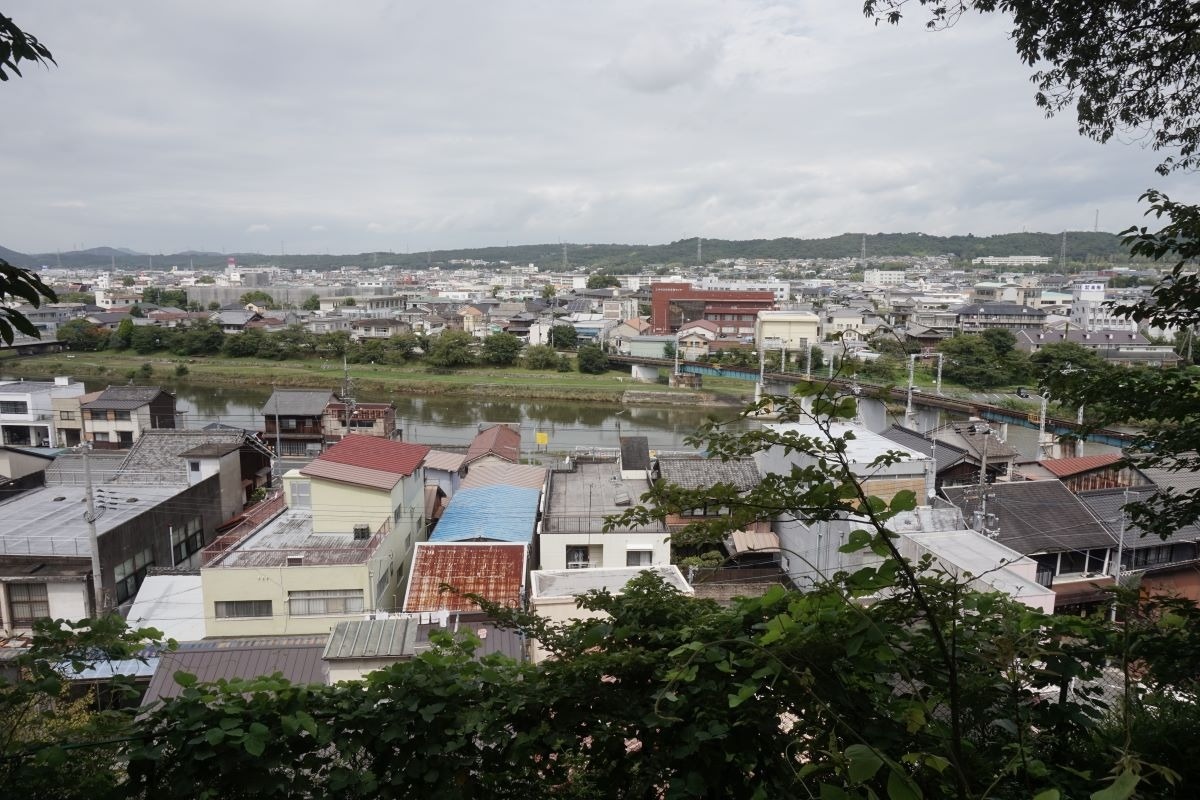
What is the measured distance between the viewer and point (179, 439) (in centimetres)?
1223

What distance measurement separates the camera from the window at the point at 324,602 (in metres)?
6.87

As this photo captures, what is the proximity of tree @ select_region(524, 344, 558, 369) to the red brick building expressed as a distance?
9898 millimetres

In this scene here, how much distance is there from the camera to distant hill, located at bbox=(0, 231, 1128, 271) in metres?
91.7

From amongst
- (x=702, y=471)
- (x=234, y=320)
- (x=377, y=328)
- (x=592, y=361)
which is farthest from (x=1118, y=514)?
(x=234, y=320)

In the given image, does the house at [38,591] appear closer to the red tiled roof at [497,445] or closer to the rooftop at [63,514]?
the rooftop at [63,514]

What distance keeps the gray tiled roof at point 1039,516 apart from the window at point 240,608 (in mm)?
8114

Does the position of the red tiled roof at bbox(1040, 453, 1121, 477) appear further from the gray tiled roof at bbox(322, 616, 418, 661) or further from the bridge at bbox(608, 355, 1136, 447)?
the gray tiled roof at bbox(322, 616, 418, 661)

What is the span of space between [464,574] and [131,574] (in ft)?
13.3

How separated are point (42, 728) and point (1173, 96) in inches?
220

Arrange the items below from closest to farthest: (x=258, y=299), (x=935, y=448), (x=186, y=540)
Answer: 1. (x=186, y=540)
2. (x=935, y=448)
3. (x=258, y=299)

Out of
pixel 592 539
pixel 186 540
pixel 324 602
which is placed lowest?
pixel 186 540

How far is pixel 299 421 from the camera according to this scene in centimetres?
1554

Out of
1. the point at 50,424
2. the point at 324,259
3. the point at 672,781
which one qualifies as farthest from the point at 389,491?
the point at 324,259

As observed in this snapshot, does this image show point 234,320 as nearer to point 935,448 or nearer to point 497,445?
point 497,445
